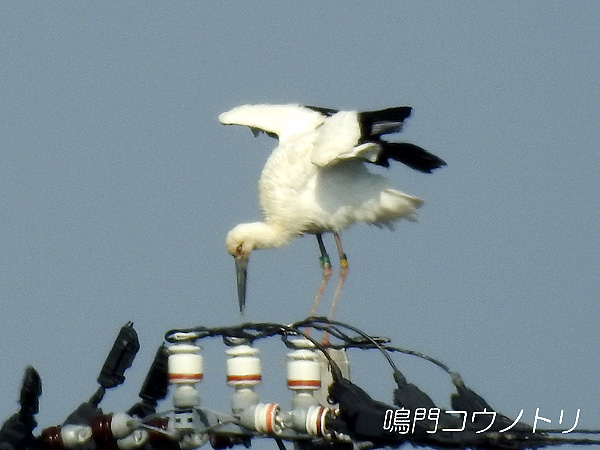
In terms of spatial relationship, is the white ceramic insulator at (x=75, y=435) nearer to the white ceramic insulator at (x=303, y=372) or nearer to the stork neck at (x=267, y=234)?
the white ceramic insulator at (x=303, y=372)

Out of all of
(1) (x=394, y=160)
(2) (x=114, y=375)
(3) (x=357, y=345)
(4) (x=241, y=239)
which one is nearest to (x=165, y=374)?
(2) (x=114, y=375)

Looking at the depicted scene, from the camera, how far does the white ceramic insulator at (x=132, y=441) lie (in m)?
9.96

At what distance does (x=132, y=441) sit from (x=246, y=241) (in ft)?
21.3

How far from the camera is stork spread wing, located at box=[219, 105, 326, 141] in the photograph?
53.3ft

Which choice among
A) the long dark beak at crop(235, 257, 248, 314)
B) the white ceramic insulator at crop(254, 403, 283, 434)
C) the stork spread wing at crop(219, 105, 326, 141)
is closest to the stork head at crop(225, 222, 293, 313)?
the long dark beak at crop(235, 257, 248, 314)

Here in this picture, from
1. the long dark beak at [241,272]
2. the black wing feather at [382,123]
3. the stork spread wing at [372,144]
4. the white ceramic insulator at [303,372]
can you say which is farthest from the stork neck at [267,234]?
the white ceramic insulator at [303,372]

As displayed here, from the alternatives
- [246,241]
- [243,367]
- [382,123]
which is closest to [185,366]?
[243,367]

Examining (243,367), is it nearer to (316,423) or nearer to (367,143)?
(316,423)

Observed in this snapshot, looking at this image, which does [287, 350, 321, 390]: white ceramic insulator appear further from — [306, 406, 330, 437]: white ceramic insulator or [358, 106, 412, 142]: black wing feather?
[358, 106, 412, 142]: black wing feather

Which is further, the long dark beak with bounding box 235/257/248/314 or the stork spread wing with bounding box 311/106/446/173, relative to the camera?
the long dark beak with bounding box 235/257/248/314

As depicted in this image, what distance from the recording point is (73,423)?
10211 mm

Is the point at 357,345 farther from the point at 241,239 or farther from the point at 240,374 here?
the point at 241,239

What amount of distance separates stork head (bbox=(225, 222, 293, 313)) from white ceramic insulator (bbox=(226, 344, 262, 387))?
19.6ft

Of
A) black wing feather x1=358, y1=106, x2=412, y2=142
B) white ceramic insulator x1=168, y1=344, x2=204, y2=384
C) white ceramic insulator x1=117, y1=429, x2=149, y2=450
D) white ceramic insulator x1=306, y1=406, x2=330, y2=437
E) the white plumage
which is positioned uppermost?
black wing feather x1=358, y1=106, x2=412, y2=142
